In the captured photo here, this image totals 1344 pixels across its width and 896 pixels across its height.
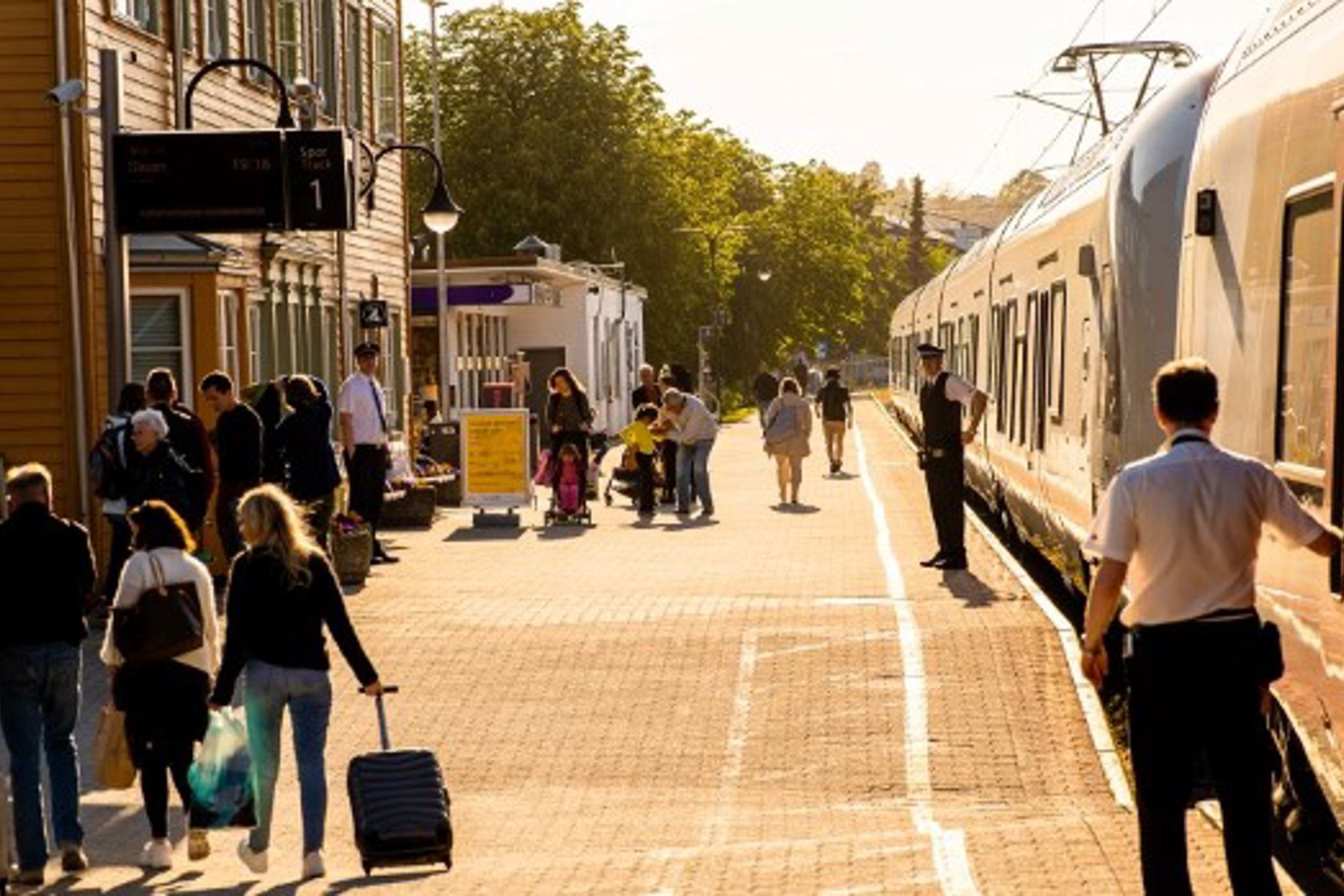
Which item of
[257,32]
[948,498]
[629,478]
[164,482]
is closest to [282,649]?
[164,482]

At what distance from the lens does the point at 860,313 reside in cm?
11794

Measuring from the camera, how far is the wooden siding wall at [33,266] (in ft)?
70.4

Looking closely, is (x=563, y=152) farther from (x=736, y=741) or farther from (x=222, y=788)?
(x=222, y=788)

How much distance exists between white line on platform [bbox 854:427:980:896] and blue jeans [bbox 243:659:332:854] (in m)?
2.28

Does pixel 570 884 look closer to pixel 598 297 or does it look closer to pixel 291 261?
pixel 291 261

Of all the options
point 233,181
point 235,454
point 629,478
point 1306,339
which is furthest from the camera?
point 629,478

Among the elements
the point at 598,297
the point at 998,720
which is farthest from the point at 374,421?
the point at 598,297

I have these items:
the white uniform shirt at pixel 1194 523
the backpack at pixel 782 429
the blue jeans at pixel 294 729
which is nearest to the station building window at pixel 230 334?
the backpack at pixel 782 429

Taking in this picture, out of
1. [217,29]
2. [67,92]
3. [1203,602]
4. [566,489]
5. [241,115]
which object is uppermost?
[217,29]

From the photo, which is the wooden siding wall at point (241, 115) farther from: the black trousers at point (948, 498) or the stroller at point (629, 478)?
the black trousers at point (948, 498)

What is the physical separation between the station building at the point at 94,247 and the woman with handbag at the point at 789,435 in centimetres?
645

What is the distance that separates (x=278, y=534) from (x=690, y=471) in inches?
851

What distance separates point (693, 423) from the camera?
1253 inches

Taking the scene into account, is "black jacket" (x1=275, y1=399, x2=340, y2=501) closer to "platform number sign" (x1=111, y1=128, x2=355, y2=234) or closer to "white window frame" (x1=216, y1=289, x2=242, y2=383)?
"platform number sign" (x1=111, y1=128, x2=355, y2=234)
